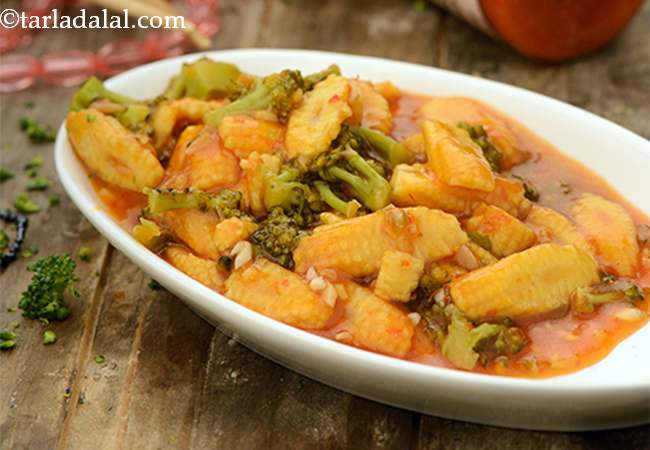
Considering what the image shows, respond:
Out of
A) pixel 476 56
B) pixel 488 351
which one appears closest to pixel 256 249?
pixel 488 351

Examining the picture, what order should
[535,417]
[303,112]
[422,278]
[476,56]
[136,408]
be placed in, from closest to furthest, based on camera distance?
1. [535,417]
2. [422,278]
3. [136,408]
4. [303,112]
5. [476,56]

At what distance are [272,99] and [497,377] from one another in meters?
1.26

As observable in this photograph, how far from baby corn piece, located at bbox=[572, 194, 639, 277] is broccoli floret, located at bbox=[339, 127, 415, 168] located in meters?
0.55

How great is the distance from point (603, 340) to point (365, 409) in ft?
2.31

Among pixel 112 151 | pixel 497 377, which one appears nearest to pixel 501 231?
pixel 497 377

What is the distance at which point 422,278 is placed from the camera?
2.92 m

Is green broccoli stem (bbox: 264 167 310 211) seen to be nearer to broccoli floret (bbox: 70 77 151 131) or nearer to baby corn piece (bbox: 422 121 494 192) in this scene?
baby corn piece (bbox: 422 121 494 192)

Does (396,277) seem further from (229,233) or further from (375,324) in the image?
(229,233)

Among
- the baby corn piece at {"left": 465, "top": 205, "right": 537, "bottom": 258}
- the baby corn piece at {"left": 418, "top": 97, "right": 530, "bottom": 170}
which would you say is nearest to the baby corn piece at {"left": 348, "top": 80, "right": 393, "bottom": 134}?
the baby corn piece at {"left": 418, "top": 97, "right": 530, "bottom": 170}

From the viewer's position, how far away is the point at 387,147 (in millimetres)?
3352

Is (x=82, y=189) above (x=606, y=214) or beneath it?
beneath

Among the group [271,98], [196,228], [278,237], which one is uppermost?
[271,98]

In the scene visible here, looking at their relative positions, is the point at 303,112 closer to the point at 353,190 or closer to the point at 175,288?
the point at 353,190

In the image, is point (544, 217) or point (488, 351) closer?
point (488, 351)
